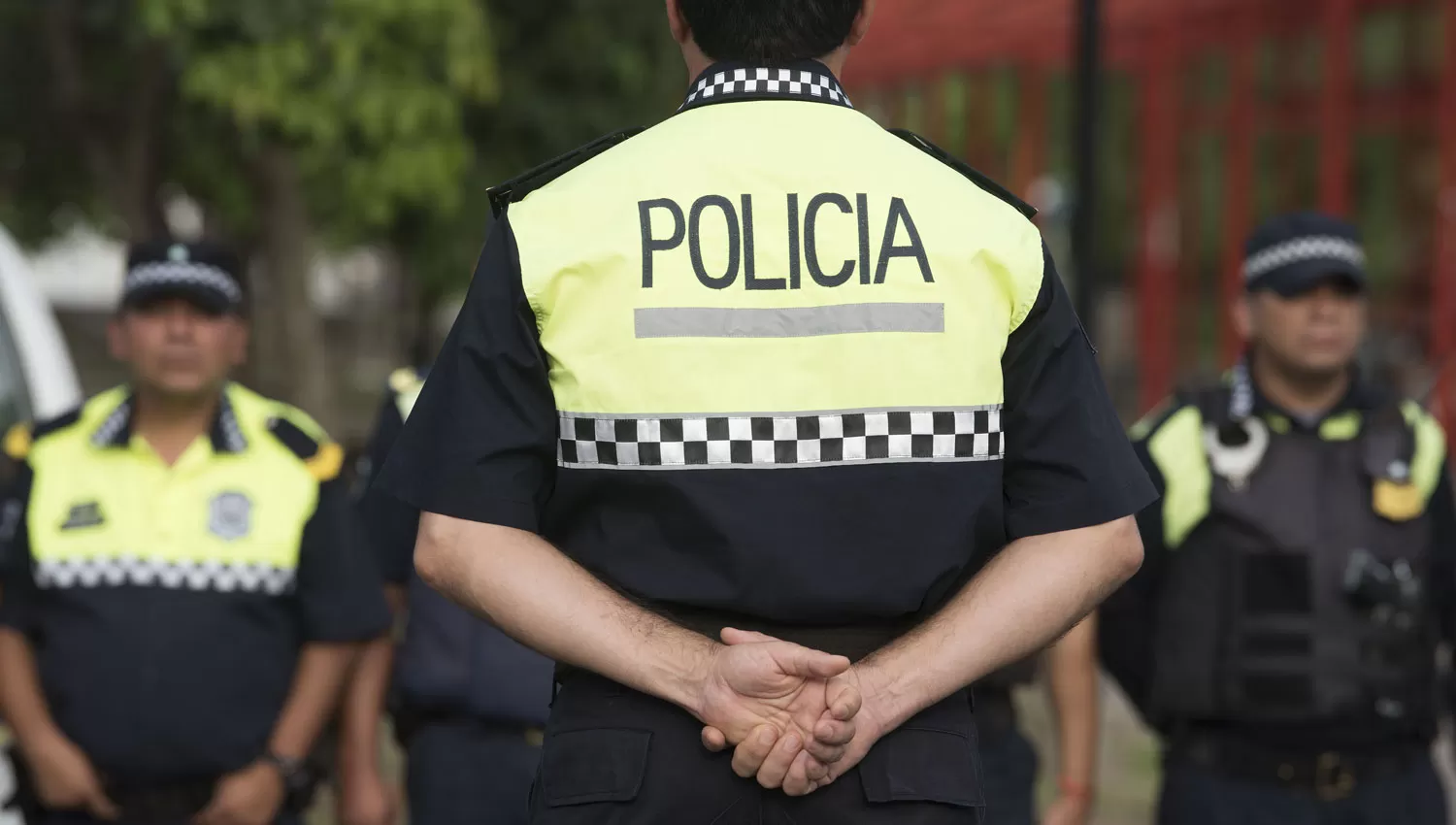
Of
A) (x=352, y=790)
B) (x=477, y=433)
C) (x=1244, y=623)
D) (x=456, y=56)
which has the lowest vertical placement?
(x=352, y=790)

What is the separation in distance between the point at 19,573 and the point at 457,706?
1.04 meters

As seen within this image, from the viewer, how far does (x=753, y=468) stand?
2.32 m

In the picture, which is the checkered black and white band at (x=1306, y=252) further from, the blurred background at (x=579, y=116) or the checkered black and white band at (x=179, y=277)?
the blurred background at (x=579, y=116)

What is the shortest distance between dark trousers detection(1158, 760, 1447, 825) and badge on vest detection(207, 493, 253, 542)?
2.27 meters

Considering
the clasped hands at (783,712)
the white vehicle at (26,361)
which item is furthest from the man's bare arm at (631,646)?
the white vehicle at (26,361)

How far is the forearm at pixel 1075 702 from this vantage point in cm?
471

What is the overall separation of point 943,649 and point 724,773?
0.31m

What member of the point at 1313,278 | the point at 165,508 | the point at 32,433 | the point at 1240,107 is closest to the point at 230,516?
the point at 165,508

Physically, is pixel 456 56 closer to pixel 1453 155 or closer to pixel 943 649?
pixel 1453 155

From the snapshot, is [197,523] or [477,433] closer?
[477,433]

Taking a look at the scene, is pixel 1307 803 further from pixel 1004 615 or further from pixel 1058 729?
pixel 1004 615

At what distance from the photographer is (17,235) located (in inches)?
933

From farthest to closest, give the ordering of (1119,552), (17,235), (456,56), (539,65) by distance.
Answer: (17,235)
(539,65)
(456,56)
(1119,552)

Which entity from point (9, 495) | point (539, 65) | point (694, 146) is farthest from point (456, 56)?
point (694, 146)
